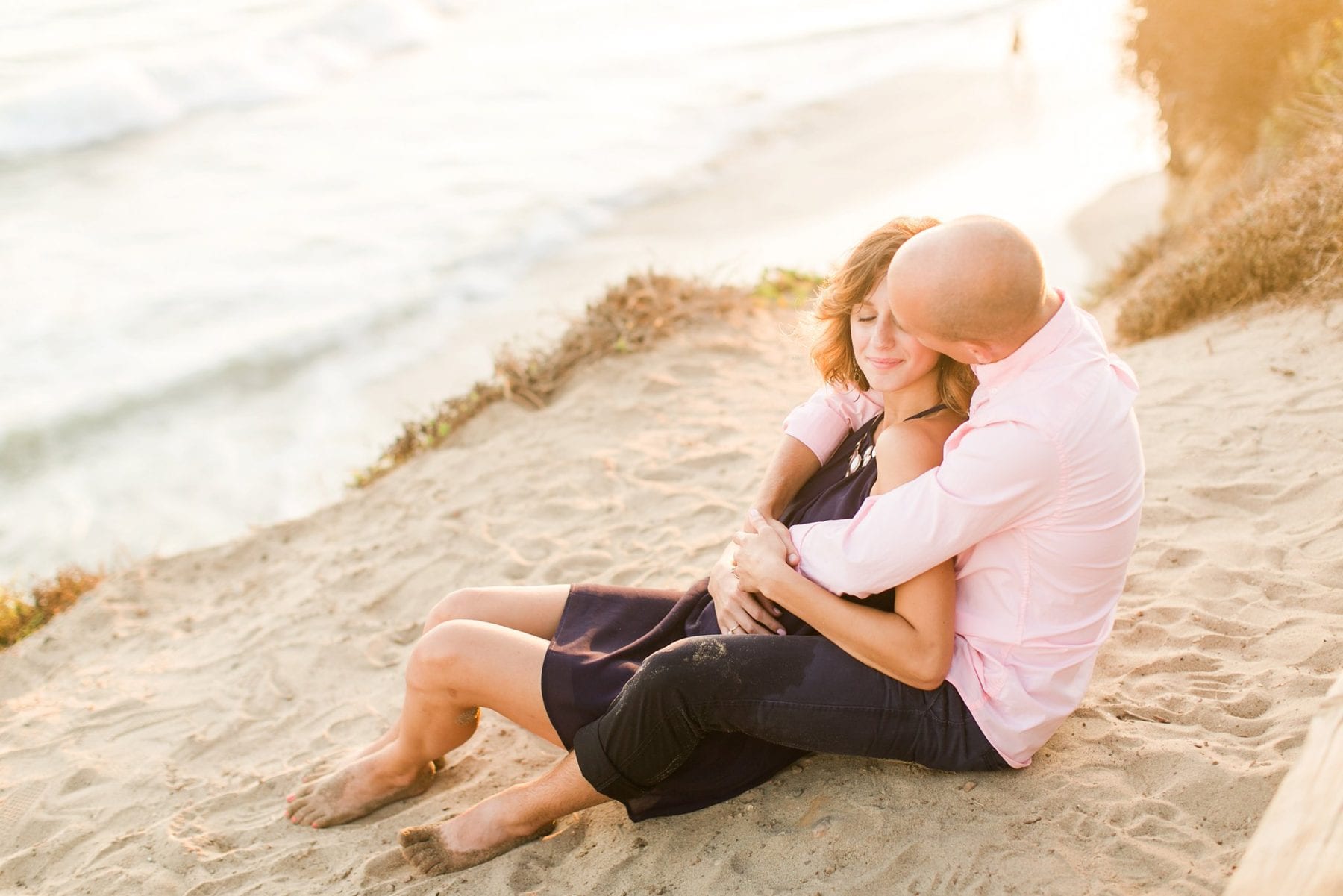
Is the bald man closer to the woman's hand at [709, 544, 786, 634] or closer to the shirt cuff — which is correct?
the woman's hand at [709, 544, 786, 634]

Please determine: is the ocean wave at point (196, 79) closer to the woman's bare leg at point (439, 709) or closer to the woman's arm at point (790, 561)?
the woman's bare leg at point (439, 709)

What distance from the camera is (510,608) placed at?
326 centimetres

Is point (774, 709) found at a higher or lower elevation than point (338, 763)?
higher

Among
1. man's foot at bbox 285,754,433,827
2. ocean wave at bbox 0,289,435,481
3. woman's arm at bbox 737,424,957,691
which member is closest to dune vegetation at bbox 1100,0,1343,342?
woman's arm at bbox 737,424,957,691

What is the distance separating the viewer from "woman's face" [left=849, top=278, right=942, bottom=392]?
2.51 meters

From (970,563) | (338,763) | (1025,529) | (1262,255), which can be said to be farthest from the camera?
(1262,255)

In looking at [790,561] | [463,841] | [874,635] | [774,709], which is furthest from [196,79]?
[874,635]

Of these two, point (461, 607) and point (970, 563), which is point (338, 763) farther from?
point (970, 563)

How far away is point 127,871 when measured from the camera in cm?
330

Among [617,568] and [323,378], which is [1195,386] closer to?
[617,568]

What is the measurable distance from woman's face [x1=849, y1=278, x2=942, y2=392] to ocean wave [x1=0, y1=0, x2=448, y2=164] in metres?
15.2

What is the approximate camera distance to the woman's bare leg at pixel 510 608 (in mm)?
3244

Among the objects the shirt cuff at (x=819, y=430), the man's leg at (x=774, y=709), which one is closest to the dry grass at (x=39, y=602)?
the man's leg at (x=774, y=709)

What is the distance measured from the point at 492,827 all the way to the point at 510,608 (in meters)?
0.66
